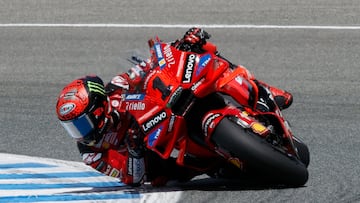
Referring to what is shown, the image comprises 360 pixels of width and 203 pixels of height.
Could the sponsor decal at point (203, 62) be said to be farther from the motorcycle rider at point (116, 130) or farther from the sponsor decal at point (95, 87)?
the sponsor decal at point (95, 87)

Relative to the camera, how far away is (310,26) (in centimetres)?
1234

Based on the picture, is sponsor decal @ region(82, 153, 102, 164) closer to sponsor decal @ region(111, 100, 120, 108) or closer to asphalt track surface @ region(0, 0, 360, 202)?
sponsor decal @ region(111, 100, 120, 108)

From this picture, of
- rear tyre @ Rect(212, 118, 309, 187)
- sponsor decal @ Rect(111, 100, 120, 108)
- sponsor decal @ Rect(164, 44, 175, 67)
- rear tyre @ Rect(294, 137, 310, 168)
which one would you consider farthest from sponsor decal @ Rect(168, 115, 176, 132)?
rear tyre @ Rect(294, 137, 310, 168)

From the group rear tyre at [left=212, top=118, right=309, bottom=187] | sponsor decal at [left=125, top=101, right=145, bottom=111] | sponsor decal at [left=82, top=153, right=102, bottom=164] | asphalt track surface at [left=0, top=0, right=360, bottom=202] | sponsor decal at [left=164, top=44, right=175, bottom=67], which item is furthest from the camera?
asphalt track surface at [left=0, top=0, right=360, bottom=202]

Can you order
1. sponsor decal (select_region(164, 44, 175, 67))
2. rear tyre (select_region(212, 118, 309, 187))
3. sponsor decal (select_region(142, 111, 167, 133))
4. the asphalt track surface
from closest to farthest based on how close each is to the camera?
rear tyre (select_region(212, 118, 309, 187)), sponsor decal (select_region(142, 111, 167, 133)), sponsor decal (select_region(164, 44, 175, 67)), the asphalt track surface

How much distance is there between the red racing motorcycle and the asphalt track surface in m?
0.30

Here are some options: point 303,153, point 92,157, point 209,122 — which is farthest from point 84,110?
point 303,153

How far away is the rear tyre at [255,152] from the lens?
279 inches

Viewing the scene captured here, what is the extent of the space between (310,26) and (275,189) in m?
5.28

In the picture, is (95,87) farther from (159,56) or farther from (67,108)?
(159,56)

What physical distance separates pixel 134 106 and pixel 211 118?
66cm

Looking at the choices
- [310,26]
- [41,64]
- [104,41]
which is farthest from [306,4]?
[41,64]

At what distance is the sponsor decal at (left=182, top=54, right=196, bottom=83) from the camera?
7.30 metres

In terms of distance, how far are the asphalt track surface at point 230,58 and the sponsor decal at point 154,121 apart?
0.66 meters
